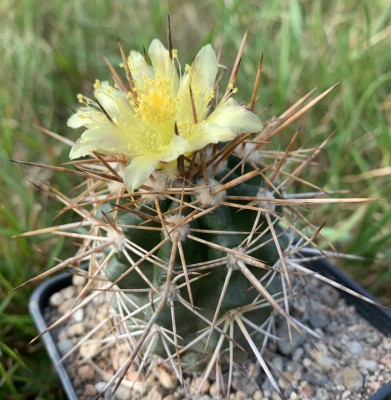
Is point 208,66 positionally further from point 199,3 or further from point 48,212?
point 199,3

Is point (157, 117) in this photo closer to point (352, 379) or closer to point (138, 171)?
point (138, 171)

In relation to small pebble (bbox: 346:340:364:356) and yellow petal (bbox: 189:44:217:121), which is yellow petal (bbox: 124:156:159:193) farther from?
small pebble (bbox: 346:340:364:356)

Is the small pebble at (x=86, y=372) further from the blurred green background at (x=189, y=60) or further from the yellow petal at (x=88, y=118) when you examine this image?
the yellow petal at (x=88, y=118)

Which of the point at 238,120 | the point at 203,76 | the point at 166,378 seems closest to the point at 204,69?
the point at 203,76

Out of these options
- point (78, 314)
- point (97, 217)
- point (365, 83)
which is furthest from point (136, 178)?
point (365, 83)

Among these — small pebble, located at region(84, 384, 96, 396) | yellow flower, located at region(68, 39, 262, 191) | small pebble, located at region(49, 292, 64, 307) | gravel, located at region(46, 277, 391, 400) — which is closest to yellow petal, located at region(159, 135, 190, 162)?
yellow flower, located at region(68, 39, 262, 191)

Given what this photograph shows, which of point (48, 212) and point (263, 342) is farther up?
point (48, 212)
